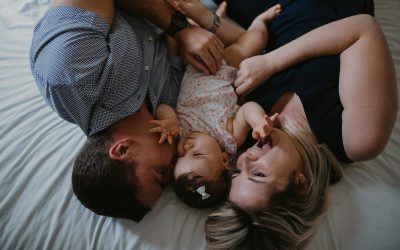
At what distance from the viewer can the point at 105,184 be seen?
808 mm

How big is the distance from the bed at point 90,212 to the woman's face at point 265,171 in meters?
0.13

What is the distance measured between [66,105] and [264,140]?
52cm

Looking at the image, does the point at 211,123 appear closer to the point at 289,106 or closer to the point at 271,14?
the point at 289,106

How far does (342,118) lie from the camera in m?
0.88

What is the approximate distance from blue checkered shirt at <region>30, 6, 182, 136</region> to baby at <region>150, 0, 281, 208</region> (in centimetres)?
12

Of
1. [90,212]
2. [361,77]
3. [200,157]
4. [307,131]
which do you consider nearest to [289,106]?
[307,131]

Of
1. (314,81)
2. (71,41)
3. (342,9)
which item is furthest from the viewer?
(342,9)


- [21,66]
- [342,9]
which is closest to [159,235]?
[21,66]

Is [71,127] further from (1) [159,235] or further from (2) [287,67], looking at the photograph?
(2) [287,67]

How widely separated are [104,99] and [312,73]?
591mm

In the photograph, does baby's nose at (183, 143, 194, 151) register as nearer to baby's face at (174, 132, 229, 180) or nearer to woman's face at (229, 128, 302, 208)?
baby's face at (174, 132, 229, 180)

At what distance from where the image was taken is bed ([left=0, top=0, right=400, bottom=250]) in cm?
86

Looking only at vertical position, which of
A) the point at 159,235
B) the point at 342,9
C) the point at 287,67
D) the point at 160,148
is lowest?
the point at 159,235

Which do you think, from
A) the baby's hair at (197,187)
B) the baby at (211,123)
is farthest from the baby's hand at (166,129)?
the baby's hair at (197,187)
